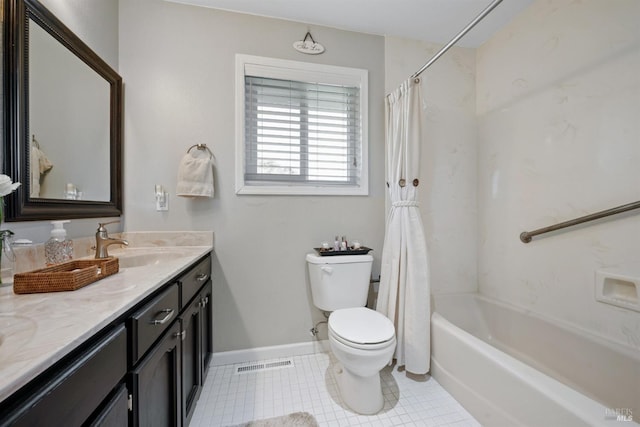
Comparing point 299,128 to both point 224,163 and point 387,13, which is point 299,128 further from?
point 387,13

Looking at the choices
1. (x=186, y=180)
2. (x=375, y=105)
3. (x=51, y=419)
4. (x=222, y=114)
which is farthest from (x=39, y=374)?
(x=375, y=105)

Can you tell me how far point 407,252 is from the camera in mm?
1553

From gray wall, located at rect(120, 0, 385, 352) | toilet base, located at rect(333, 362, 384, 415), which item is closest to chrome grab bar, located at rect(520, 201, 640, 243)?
gray wall, located at rect(120, 0, 385, 352)

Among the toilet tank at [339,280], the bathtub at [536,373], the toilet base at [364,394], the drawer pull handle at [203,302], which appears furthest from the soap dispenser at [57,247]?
the bathtub at [536,373]

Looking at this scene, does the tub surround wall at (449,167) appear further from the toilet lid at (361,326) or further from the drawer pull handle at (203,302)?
the drawer pull handle at (203,302)

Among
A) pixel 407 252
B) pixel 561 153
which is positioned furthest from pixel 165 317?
pixel 561 153

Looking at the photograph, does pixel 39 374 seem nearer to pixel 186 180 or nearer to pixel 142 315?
pixel 142 315

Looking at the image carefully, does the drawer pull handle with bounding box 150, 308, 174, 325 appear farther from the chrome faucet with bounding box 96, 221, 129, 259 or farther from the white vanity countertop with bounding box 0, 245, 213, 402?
the chrome faucet with bounding box 96, 221, 129, 259

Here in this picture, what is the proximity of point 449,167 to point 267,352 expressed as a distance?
6.48 feet

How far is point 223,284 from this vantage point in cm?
167

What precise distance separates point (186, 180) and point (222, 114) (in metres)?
0.51

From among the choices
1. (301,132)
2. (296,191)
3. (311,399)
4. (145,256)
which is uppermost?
(301,132)

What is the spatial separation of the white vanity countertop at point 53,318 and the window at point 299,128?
0.98m

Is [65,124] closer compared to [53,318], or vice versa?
[53,318]
